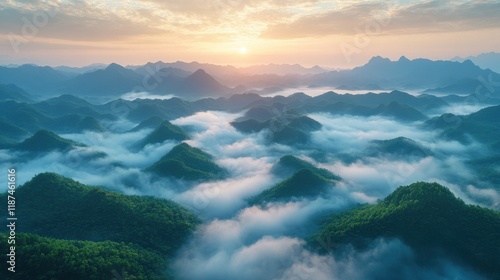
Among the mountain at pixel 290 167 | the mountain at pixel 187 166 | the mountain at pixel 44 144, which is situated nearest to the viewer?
the mountain at pixel 187 166

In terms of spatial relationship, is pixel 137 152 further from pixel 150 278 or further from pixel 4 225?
pixel 150 278

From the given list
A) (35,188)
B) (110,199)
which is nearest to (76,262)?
(110,199)

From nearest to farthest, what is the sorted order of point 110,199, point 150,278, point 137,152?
1. point 150,278
2. point 110,199
3. point 137,152

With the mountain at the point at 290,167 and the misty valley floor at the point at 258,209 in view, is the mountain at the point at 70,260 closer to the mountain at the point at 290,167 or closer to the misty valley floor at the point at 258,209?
the misty valley floor at the point at 258,209

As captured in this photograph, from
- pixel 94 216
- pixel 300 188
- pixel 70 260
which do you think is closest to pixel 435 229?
pixel 300 188

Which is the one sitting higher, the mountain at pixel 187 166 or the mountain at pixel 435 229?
the mountain at pixel 187 166

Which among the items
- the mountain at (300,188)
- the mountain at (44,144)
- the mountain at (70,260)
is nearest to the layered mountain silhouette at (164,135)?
the mountain at (44,144)

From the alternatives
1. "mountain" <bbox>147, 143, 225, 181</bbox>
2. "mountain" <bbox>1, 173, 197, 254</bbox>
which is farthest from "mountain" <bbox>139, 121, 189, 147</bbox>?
"mountain" <bbox>1, 173, 197, 254</bbox>
